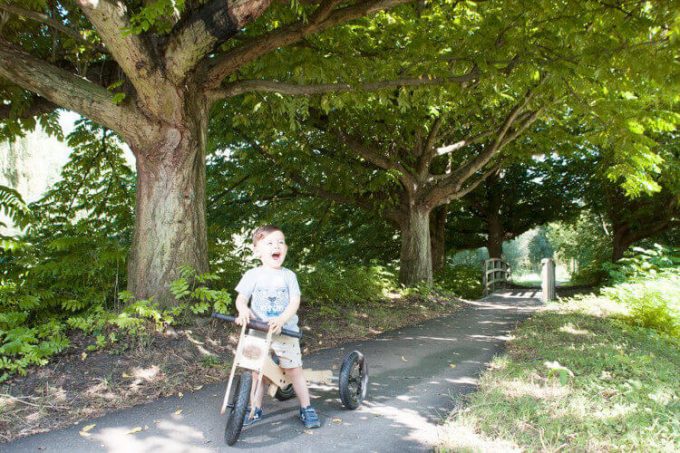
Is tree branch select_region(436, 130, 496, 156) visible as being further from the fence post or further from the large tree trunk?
the large tree trunk

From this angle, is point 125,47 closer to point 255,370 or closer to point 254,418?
point 255,370

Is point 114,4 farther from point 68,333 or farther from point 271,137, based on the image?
point 271,137

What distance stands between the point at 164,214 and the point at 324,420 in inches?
136

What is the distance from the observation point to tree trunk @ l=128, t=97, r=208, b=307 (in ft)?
19.5

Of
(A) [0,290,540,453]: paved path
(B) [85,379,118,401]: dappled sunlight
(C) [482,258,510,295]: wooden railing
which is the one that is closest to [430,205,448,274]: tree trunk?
(C) [482,258,510,295]: wooden railing

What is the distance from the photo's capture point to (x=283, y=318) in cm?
366

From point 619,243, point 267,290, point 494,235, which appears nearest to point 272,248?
point 267,290

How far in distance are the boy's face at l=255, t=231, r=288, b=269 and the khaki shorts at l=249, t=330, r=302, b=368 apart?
610mm

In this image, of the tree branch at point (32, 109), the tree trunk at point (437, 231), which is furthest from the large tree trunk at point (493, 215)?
the tree branch at point (32, 109)

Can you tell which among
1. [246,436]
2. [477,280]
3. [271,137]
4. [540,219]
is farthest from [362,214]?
[246,436]

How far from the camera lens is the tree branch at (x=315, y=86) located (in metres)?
6.48

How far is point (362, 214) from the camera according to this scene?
58.9 feet

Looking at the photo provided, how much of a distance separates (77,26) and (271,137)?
16.3 feet

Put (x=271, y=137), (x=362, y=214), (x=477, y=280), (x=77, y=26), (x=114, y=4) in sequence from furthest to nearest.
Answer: (x=477, y=280)
(x=362, y=214)
(x=271, y=137)
(x=77, y=26)
(x=114, y=4)
